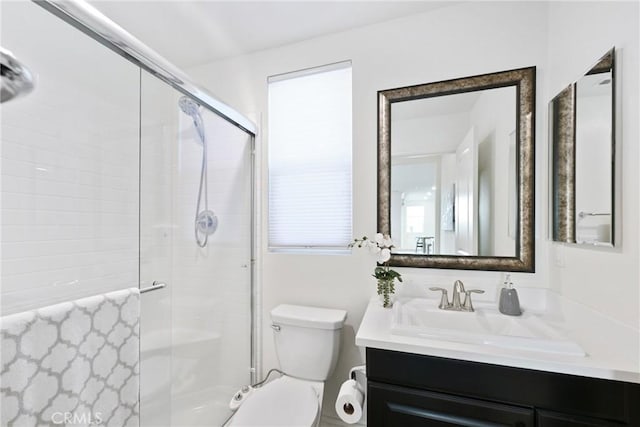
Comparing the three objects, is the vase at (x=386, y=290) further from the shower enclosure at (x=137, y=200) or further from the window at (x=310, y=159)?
the shower enclosure at (x=137, y=200)

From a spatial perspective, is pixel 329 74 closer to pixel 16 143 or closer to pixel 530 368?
pixel 16 143

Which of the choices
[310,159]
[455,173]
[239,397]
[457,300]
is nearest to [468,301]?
[457,300]

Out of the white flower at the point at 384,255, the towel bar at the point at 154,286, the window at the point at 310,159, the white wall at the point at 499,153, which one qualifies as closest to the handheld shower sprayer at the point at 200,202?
the towel bar at the point at 154,286

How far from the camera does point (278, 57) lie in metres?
1.83

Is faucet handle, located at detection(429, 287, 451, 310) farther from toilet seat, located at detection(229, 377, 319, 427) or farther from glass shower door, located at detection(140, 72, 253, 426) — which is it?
glass shower door, located at detection(140, 72, 253, 426)

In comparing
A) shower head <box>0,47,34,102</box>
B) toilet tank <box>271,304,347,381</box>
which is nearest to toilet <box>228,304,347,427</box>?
toilet tank <box>271,304,347,381</box>

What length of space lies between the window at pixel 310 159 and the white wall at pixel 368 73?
0.07 meters

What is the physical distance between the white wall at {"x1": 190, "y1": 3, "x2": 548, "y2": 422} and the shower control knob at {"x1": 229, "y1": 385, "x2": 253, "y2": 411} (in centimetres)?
19

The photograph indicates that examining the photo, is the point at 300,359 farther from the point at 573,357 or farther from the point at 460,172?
the point at 460,172

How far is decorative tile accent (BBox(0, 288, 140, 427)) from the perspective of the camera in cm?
78

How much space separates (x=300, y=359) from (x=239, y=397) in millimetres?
433

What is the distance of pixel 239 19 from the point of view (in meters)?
1.59

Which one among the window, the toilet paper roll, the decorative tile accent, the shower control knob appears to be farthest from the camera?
the window

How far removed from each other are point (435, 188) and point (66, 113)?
1.72 metres
